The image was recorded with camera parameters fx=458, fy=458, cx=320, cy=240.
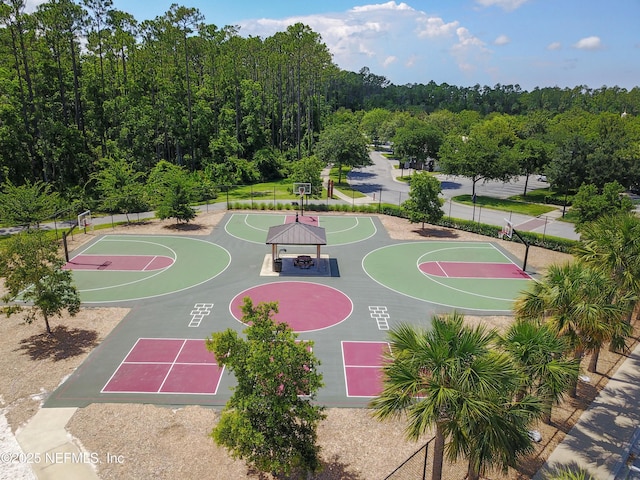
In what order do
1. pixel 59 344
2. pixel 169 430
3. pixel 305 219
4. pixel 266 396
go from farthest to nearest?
pixel 305 219 → pixel 59 344 → pixel 169 430 → pixel 266 396

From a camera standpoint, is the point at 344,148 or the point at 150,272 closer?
the point at 150,272

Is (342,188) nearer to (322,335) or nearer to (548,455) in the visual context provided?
(322,335)

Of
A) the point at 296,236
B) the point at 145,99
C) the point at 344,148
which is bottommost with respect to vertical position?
the point at 296,236

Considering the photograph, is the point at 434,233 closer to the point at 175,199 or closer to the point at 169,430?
the point at 175,199

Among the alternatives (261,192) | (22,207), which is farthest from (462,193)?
(22,207)

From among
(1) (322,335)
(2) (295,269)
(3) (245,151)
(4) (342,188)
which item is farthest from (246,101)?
(1) (322,335)

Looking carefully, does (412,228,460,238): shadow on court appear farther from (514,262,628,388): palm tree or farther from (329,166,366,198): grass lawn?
(514,262,628,388): palm tree
